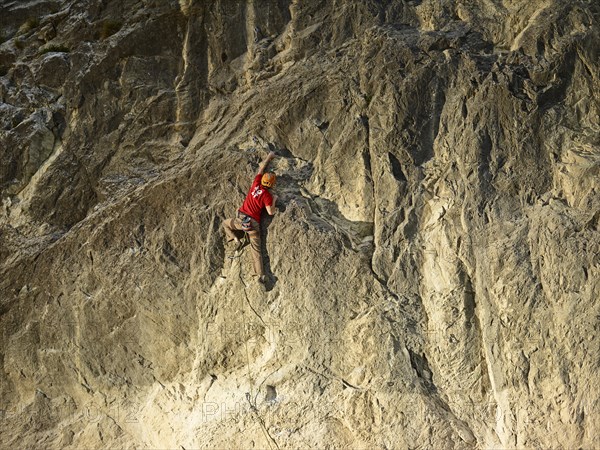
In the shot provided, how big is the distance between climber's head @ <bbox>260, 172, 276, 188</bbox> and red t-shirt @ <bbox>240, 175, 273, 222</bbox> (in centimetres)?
9

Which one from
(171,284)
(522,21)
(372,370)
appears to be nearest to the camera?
(372,370)

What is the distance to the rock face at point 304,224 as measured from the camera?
1128 cm

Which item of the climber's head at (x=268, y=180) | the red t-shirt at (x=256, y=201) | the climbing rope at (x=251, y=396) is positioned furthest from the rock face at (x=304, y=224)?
the climber's head at (x=268, y=180)

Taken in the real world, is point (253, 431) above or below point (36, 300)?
below

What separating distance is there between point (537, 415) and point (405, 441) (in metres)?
1.96

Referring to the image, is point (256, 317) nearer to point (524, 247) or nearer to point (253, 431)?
point (253, 431)

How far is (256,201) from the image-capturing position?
467 inches

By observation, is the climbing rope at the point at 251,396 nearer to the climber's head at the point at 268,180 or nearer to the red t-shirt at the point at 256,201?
the red t-shirt at the point at 256,201

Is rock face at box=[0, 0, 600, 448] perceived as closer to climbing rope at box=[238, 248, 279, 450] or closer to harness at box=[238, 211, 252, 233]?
climbing rope at box=[238, 248, 279, 450]

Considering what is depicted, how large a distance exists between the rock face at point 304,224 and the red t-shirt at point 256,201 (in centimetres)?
37

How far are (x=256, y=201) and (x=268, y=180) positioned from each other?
39 centimetres

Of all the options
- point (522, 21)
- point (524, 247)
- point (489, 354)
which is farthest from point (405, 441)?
point (522, 21)

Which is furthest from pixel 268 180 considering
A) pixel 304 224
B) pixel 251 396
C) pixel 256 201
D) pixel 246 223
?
pixel 251 396

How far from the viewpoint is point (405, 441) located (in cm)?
1102
